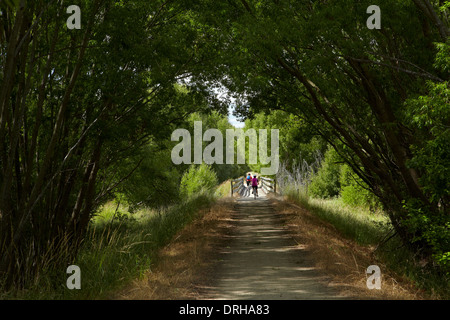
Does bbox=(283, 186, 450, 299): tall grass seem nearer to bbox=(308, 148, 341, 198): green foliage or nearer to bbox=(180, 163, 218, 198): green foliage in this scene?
bbox=(180, 163, 218, 198): green foliage

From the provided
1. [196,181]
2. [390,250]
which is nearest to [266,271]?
[390,250]

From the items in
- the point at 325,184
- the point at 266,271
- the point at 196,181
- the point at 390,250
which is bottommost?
the point at 390,250

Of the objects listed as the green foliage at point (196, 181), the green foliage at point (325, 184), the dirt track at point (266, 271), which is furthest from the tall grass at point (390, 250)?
the green foliage at point (325, 184)

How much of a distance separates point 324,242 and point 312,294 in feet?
15.0

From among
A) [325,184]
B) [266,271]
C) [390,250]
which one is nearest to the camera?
[266,271]

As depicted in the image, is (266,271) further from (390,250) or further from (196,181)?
(196,181)

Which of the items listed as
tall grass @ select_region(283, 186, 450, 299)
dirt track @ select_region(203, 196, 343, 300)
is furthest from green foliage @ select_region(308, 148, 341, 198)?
dirt track @ select_region(203, 196, 343, 300)

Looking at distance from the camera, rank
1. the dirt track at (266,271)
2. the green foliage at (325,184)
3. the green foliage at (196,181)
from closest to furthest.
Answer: the dirt track at (266,271)
the green foliage at (196,181)
the green foliage at (325,184)

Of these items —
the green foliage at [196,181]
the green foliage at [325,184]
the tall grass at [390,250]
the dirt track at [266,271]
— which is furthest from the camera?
the green foliage at [325,184]

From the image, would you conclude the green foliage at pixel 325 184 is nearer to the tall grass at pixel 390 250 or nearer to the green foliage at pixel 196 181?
the green foliage at pixel 196 181

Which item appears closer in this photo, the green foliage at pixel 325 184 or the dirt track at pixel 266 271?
the dirt track at pixel 266 271

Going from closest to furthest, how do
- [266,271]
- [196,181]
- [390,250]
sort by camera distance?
[266,271] → [390,250] → [196,181]

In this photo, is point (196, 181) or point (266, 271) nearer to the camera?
point (266, 271)
